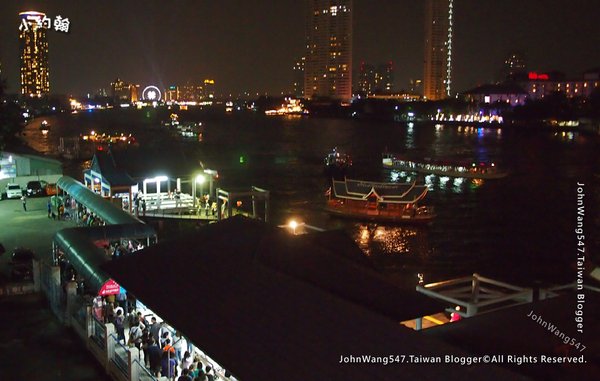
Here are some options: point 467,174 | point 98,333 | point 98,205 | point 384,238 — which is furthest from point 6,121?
point 467,174

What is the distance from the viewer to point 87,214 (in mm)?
21688

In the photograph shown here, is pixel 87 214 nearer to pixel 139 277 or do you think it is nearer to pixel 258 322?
pixel 139 277

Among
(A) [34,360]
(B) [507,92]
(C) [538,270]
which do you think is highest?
(B) [507,92]

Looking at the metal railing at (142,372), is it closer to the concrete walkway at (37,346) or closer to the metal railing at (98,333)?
the concrete walkway at (37,346)

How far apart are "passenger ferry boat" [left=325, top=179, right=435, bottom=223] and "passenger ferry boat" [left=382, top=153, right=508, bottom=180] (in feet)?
64.7

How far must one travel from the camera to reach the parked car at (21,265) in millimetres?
15398

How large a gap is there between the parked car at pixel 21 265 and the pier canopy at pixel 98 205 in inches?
98.4

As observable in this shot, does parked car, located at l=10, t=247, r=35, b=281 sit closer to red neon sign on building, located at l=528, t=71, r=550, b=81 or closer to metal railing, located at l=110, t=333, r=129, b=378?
metal railing, located at l=110, t=333, r=129, b=378

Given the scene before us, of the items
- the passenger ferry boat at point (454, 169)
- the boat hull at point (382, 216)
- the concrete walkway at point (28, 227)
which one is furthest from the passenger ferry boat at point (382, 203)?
the passenger ferry boat at point (454, 169)

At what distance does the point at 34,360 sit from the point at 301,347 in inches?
248

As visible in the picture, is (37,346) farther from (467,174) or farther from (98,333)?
(467,174)

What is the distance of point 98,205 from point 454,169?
37452 millimetres

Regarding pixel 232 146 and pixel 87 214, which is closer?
pixel 87 214

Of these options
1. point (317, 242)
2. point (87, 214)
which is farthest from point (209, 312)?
point (87, 214)
